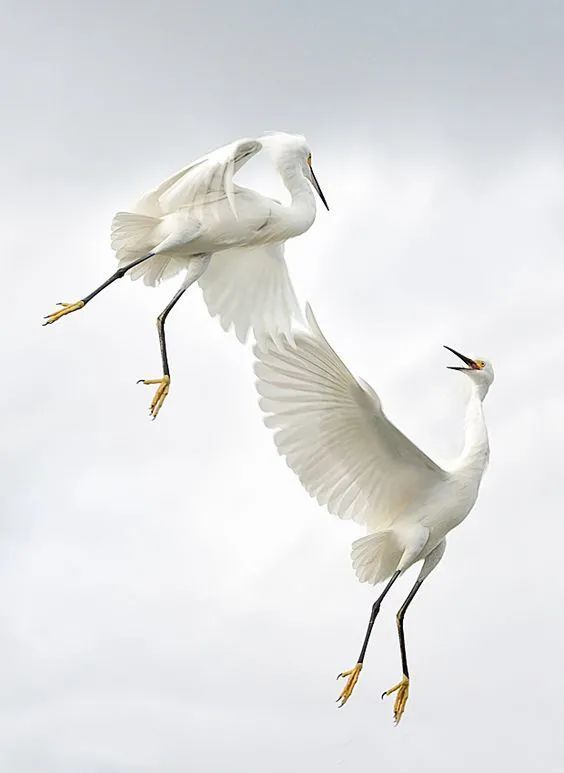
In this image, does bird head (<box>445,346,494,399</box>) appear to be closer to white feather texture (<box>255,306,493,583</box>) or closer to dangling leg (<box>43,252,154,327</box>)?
white feather texture (<box>255,306,493,583</box>)

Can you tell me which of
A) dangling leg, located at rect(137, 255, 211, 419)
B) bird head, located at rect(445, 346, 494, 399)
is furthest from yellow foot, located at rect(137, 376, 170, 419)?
bird head, located at rect(445, 346, 494, 399)

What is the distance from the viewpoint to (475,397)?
21.3 meters

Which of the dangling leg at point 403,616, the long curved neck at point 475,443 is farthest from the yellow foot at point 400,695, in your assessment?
the long curved neck at point 475,443

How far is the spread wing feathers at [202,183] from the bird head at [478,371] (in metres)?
3.60

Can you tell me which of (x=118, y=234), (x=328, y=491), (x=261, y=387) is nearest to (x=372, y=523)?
(x=328, y=491)

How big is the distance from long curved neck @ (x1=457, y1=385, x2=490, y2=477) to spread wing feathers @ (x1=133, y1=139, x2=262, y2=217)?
3642mm

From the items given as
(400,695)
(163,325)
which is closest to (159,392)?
(163,325)

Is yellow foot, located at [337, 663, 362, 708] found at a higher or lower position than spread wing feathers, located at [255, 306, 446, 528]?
lower

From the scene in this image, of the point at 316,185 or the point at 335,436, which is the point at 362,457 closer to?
the point at 335,436

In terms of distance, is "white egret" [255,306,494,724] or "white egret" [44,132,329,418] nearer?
"white egret" [44,132,329,418]

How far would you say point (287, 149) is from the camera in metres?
20.1

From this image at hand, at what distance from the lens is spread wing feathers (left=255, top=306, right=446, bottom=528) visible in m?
19.7

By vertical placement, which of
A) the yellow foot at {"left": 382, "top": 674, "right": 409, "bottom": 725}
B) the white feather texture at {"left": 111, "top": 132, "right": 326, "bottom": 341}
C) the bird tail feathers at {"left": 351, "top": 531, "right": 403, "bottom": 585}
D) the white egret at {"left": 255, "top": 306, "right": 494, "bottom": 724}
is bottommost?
the yellow foot at {"left": 382, "top": 674, "right": 409, "bottom": 725}

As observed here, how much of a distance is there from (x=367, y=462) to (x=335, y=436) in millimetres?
508
